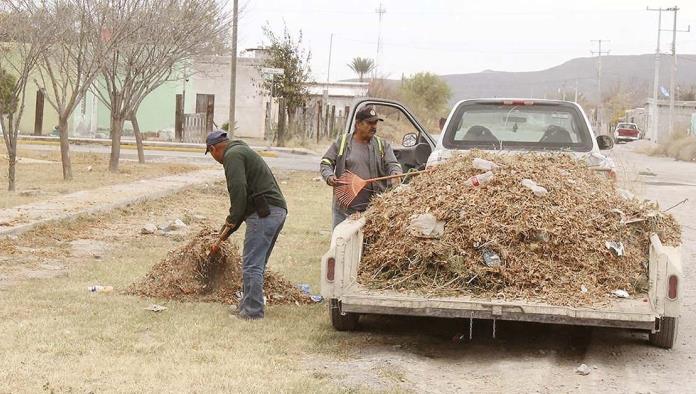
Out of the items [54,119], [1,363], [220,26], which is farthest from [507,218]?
[54,119]

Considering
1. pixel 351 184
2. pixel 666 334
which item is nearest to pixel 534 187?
pixel 666 334

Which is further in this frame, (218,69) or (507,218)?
(218,69)

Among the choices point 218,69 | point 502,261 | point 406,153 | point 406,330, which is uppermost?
point 218,69

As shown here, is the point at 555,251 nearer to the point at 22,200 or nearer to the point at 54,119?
the point at 22,200

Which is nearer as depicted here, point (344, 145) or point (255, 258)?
point (255, 258)

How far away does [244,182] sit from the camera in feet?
26.1

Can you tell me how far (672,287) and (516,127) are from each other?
3563mm

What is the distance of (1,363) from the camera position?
6273 millimetres

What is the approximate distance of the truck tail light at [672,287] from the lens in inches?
275

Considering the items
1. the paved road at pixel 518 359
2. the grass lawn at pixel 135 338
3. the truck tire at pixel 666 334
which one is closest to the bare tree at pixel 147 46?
the grass lawn at pixel 135 338

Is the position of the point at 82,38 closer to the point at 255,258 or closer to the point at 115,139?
the point at 115,139

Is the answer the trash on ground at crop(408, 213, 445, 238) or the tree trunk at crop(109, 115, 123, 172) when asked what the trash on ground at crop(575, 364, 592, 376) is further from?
the tree trunk at crop(109, 115, 123, 172)

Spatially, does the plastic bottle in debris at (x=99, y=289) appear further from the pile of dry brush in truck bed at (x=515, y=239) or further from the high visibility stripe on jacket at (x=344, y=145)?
the pile of dry brush in truck bed at (x=515, y=239)

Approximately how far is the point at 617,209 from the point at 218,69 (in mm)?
38119
